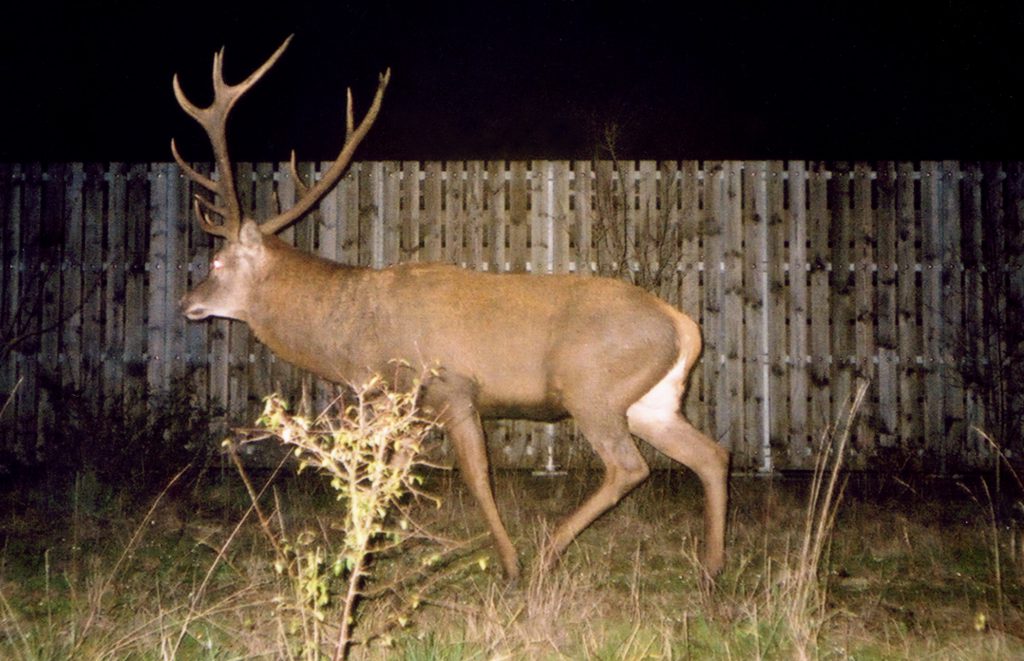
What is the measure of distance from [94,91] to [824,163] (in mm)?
9313

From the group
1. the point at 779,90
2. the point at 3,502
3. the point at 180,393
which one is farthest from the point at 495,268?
the point at 779,90

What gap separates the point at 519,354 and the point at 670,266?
323 cm

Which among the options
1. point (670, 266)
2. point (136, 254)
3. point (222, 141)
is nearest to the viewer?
point (222, 141)

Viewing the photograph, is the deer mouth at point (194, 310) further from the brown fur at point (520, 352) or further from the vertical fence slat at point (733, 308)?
the vertical fence slat at point (733, 308)

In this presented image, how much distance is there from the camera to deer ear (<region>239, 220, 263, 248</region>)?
6.24 meters

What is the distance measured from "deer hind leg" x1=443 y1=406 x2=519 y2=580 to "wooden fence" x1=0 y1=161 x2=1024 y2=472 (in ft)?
9.91

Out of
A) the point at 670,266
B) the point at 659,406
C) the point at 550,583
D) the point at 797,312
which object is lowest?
the point at 550,583

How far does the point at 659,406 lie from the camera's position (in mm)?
5613

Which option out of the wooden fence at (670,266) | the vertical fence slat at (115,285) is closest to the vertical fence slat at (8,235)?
the wooden fence at (670,266)

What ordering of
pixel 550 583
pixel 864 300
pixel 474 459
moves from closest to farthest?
pixel 550 583, pixel 474 459, pixel 864 300

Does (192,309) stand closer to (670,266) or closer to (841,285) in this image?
(670,266)

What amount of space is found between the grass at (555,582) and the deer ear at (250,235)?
186cm

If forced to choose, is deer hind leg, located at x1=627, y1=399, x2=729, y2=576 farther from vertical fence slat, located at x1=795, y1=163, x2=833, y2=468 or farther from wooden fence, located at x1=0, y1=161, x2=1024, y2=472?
vertical fence slat, located at x1=795, y1=163, x2=833, y2=468

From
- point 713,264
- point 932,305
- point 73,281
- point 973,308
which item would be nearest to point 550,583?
point 713,264
